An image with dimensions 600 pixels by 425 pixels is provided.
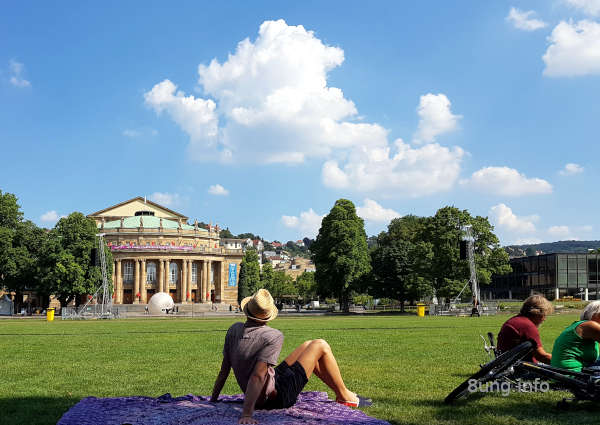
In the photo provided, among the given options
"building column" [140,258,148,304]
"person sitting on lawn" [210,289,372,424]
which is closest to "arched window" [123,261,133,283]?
"building column" [140,258,148,304]

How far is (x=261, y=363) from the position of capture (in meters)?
6.24

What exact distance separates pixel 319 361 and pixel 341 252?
209ft

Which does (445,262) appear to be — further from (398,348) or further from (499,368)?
(499,368)

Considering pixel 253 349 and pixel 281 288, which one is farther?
pixel 281 288

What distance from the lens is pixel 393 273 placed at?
73.0 m

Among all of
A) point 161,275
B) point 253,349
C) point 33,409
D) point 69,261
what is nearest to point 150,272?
point 161,275

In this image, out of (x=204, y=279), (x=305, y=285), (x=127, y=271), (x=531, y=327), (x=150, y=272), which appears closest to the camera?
(x=531, y=327)

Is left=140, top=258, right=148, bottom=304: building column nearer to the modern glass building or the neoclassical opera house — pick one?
the neoclassical opera house

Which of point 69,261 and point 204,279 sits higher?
point 69,261

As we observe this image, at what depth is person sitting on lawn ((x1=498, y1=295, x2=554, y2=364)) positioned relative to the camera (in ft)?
27.0

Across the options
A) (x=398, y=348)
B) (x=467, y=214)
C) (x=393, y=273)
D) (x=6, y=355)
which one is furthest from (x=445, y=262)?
(x=6, y=355)

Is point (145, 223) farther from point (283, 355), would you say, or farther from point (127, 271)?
point (283, 355)

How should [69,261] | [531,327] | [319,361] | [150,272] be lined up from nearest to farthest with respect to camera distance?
[319,361] → [531,327] → [69,261] → [150,272]

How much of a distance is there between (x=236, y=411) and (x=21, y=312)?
274 feet
